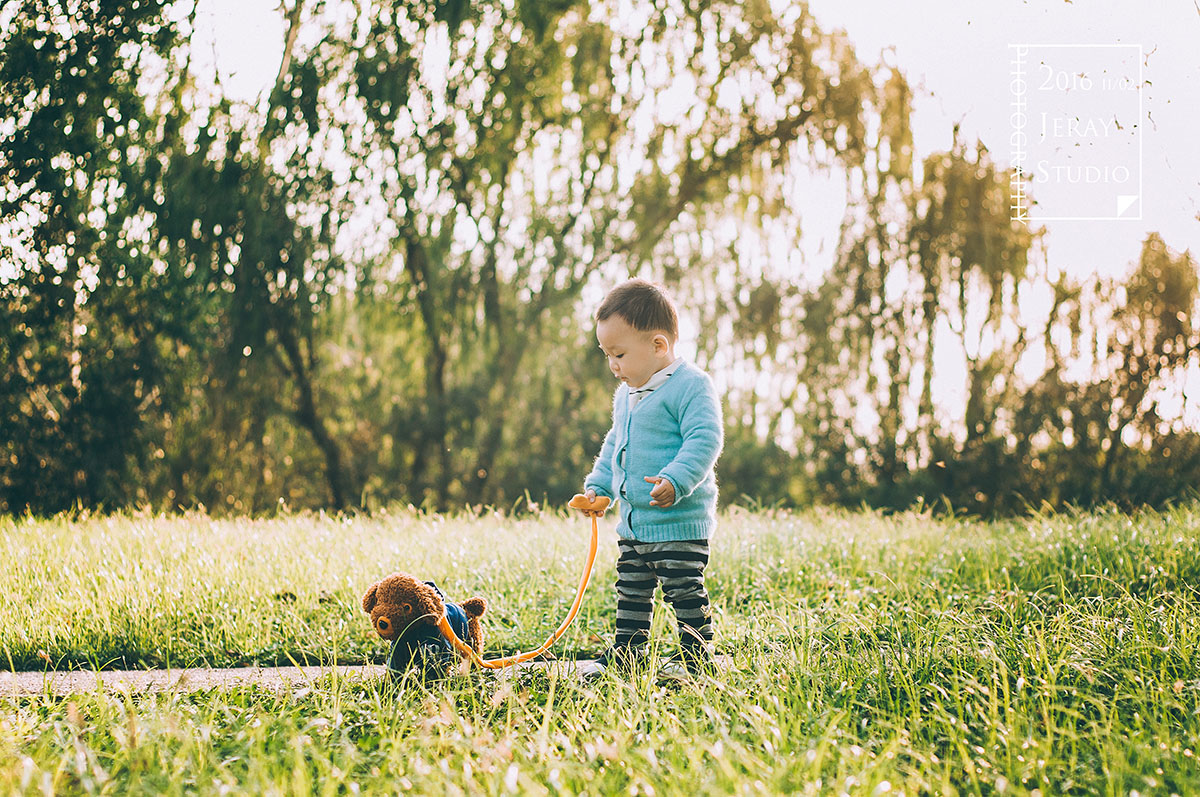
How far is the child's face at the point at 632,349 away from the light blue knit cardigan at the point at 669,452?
76 millimetres

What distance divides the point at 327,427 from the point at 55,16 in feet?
13.8

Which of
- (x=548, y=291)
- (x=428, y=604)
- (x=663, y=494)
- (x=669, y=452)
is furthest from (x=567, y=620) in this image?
(x=548, y=291)

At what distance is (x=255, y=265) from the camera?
8383 mm

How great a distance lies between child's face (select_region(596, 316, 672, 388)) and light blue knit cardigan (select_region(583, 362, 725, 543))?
0.08 metres

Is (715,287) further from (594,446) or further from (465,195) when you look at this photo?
(465,195)

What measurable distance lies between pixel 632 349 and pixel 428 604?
43.7 inches

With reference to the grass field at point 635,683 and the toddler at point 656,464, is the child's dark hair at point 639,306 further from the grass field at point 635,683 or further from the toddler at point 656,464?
the grass field at point 635,683

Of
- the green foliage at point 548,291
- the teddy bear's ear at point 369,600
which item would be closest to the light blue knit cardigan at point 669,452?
the teddy bear's ear at point 369,600

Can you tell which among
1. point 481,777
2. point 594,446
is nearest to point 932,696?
point 481,777

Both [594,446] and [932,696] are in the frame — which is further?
[594,446]

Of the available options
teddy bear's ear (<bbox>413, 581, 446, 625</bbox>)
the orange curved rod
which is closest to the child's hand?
the orange curved rod

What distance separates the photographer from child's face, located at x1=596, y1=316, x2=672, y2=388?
3.12 m

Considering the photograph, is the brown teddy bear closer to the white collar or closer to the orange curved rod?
the orange curved rod

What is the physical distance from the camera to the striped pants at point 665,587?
313cm
